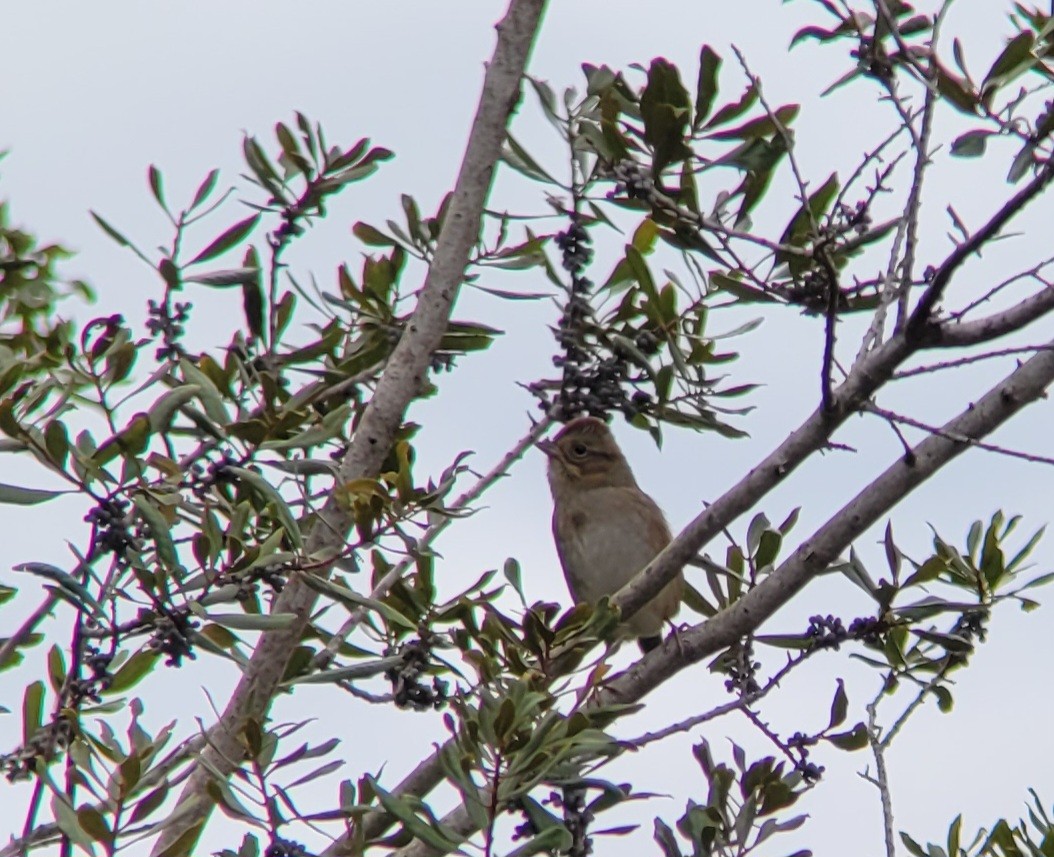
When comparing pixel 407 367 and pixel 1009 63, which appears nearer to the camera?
pixel 1009 63

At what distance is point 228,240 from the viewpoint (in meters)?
4.90

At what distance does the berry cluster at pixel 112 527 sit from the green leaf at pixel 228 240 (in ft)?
3.98

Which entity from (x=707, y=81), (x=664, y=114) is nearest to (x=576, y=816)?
(x=664, y=114)

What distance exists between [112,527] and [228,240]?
1.42m

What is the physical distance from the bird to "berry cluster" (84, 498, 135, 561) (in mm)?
4293

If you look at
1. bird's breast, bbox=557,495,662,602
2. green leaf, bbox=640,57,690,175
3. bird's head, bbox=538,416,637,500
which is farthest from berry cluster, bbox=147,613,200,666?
bird's head, bbox=538,416,637,500

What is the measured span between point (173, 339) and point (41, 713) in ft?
3.69

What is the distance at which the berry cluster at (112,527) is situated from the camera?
3707mm

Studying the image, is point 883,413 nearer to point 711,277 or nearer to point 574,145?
point 711,277

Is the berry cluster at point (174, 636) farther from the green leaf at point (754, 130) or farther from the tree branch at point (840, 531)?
the green leaf at point (754, 130)

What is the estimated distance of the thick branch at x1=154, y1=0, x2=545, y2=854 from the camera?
4.29 meters

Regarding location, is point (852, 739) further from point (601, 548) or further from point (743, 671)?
point (601, 548)

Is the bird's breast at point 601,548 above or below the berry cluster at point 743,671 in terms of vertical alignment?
above

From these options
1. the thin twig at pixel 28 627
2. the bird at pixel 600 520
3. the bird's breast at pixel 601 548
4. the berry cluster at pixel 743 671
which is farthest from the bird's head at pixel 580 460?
the thin twig at pixel 28 627
